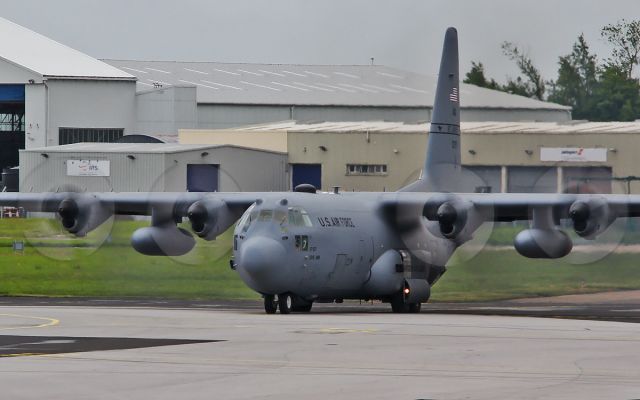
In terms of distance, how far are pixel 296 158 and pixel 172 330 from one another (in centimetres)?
Result: 5187

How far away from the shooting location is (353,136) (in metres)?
76.4

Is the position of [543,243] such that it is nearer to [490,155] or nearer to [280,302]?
[280,302]

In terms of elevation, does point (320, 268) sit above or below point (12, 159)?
below

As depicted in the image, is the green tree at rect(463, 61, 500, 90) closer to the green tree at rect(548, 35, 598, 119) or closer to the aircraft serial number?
the green tree at rect(548, 35, 598, 119)

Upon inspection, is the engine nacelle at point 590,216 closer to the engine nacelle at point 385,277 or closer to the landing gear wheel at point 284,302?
the engine nacelle at point 385,277

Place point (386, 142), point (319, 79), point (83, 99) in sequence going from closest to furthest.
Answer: point (386, 142)
point (83, 99)
point (319, 79)

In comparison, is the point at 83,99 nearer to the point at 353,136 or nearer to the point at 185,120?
the point at 185,120

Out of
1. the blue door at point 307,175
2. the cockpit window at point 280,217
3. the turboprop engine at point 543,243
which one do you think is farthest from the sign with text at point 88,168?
the turboprop engine at point 543,243

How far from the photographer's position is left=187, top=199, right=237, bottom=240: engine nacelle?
35500 mm

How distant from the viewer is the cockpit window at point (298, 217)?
31984mm

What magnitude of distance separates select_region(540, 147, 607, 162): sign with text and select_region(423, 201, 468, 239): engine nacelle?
36.8 meters

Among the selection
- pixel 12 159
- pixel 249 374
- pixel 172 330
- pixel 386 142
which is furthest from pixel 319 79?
pixel 249 374

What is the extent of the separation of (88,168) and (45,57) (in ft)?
55.3

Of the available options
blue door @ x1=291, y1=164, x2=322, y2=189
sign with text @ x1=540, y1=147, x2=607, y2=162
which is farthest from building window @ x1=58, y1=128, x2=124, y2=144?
sign with text @ x1=540, y1=147, x2=607, y2=162
